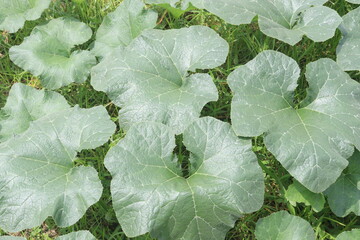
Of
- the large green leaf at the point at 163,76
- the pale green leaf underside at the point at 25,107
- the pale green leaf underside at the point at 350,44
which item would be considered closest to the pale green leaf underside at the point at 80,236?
the large green leaf at the point at 163,76

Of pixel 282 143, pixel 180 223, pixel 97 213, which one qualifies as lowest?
pixel 97 213

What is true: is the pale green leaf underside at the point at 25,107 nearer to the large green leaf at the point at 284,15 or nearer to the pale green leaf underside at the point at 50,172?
the pale green leaf underside at the point at 50,172

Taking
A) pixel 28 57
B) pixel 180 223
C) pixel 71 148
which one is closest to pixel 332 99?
pixel 180 223

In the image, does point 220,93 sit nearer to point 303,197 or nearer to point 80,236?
point 303,197

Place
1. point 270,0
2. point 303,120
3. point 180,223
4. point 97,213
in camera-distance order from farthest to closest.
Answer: point 270,0
point 97,213
point 303,120
point 180,223

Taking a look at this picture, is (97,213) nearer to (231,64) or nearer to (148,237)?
(148,237)

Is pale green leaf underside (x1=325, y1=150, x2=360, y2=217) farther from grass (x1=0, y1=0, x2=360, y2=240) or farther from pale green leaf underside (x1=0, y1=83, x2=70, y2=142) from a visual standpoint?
pale green leaf underside (x1=0, y1=83, x2=70, y2=142)
